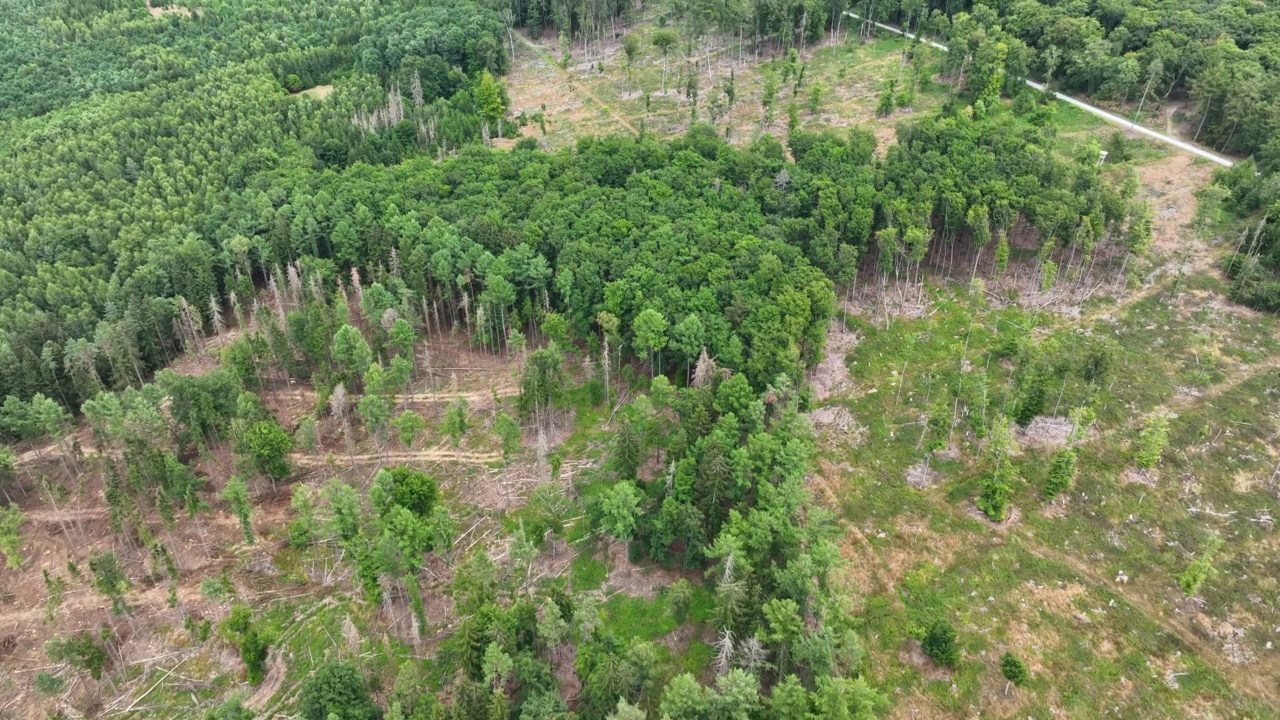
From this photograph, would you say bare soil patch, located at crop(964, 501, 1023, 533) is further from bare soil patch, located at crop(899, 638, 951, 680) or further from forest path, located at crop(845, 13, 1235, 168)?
forest path, located at crop(845, 13, 1235, 168)

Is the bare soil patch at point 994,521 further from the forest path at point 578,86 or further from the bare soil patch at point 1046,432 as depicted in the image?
the forest path at point 578,86

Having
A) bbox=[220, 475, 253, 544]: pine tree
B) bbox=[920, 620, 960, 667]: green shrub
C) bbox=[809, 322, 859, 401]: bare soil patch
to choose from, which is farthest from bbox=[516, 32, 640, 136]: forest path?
bbox=[920, 620, 960, 667]: green shrub

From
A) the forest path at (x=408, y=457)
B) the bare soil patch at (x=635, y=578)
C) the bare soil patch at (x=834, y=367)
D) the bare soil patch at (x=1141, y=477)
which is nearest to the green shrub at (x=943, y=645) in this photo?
the bare soil patch at (x=635, y=578)

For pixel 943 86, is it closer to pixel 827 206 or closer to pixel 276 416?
pixel 827 206

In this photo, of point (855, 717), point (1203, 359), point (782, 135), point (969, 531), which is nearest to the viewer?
point (855, 717)

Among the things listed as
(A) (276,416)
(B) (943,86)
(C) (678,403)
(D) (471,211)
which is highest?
(B) (943,86)

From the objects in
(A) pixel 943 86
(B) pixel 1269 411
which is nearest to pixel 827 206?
(B) pixel 1269 411
